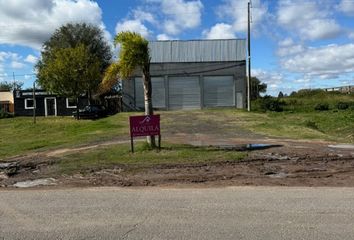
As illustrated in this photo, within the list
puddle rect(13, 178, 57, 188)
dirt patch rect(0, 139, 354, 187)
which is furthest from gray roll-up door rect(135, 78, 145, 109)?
puddle rect(13, 178, 57, 188)

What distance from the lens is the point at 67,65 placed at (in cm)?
4678

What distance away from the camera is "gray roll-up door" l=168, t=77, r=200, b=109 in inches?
2149

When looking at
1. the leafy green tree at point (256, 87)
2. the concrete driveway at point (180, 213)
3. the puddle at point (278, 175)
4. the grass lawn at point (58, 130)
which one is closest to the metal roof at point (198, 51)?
the grass lawn at point (58, 130)

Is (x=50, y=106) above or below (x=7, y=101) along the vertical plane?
below

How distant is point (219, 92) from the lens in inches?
2142

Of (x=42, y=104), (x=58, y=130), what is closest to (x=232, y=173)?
(x=58, y=130)

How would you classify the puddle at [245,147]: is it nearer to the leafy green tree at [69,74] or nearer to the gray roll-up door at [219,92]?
the leafy green tree at [69,74]

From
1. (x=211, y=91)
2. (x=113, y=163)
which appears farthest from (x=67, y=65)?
(x=113, y=163)

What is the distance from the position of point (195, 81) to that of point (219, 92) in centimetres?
303

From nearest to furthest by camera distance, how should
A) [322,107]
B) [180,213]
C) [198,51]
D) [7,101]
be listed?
[180,213]
[322,107]
[198,51]
[7,101]

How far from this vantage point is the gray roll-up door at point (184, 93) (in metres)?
54.6

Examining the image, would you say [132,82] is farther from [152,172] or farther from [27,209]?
[27,209]

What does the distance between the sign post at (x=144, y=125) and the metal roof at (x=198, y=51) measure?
3788cm

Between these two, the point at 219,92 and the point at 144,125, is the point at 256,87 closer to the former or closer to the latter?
the point at 219,92
